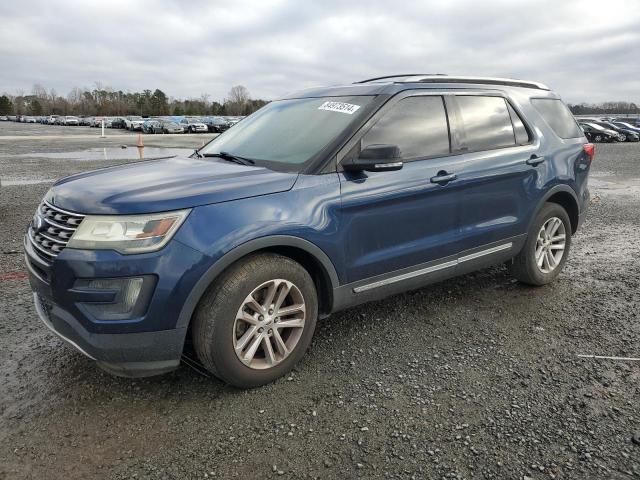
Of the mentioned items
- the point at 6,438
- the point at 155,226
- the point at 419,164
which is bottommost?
the point at 6,438

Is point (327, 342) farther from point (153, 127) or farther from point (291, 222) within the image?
point (153, 127)

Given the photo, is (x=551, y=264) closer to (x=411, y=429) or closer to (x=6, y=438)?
(x=411, y=429)

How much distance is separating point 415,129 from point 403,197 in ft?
1.88

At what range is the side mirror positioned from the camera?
3205mm

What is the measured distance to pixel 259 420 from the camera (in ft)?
9.23

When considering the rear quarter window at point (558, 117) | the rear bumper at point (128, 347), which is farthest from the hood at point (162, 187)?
the rear quarter window at point (558, 117)

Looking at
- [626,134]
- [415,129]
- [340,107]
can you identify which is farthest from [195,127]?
[415,129]

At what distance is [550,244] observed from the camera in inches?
191

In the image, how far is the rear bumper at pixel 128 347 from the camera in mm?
2688

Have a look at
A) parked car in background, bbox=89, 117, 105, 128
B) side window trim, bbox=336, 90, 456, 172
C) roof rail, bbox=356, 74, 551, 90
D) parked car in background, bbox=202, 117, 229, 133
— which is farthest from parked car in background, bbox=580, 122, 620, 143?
parked car in background, bbox=89, 117, 105, 128

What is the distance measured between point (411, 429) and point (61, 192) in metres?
2.43

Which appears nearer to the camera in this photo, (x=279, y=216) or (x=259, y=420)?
(x=259, y=420)

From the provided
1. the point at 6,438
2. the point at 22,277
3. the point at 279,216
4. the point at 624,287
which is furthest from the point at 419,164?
the point at 22,277

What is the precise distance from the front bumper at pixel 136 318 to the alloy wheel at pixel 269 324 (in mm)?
370
